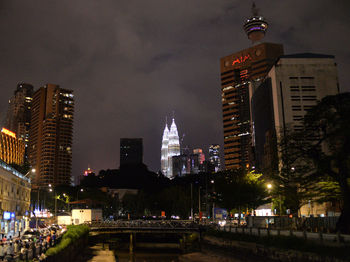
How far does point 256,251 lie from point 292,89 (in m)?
123

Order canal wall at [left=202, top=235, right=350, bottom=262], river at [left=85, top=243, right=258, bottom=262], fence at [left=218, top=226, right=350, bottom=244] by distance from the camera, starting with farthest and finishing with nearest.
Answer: river at [left=85, top=243, right=258, bottom=262], canal wall at [left=202, top=235, right=350, bottom=262], fence at [left=218, top=226, right=350, bottom=244]

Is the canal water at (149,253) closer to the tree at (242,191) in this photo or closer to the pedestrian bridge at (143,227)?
the pedestrian bridge at (143,227)

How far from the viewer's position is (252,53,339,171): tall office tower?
514ft

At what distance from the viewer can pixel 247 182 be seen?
283 ft

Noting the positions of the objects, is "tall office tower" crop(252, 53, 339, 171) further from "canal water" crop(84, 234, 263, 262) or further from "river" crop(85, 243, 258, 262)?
"river" crop(85, 243, 258, 262)

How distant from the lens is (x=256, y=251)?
4875cm

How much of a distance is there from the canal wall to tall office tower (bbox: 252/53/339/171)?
93.6 metres

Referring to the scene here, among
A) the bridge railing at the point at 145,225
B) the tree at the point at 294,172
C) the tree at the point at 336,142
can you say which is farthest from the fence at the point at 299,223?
the bridge railing at the point at 145,225

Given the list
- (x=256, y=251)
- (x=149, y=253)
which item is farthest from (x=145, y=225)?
(x=256, y=251)

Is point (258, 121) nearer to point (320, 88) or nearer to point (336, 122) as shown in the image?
point (320, 88)

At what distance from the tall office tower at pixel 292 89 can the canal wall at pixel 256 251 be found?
9364cm

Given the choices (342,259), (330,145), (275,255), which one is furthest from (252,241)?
(342,259)

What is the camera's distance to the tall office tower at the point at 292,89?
157 metres

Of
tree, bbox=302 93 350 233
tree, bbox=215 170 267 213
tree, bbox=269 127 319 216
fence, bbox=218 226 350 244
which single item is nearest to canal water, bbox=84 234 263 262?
fence, bbox=218 226 350 244
